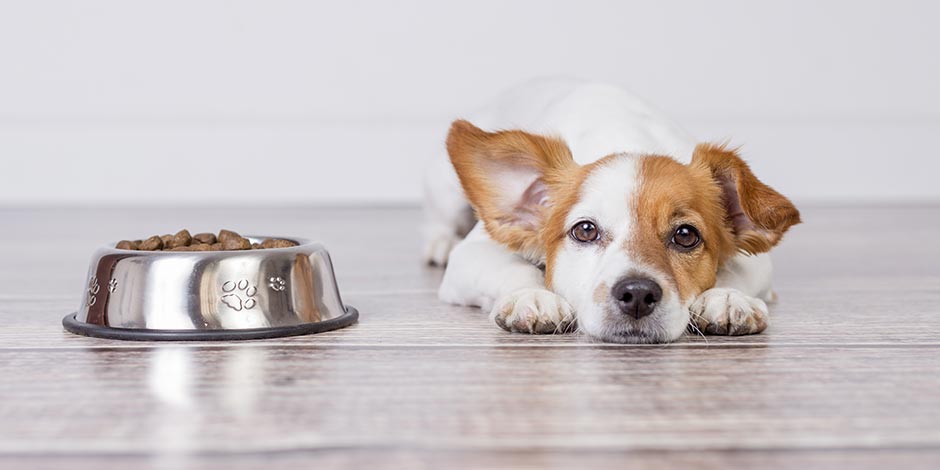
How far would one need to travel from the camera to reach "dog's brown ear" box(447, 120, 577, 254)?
1.98 meters

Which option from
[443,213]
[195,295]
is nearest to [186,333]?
[195,295]

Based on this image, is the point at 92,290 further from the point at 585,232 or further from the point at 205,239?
the point at 585,232

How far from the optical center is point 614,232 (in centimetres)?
173

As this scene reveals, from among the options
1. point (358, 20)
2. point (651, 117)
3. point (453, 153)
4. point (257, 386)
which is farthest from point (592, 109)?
point (358, 20)

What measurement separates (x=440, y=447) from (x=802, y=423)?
0.38 metres

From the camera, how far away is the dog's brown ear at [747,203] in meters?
1.83

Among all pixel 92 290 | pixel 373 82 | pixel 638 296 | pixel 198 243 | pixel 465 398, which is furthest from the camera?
pixel 373 82

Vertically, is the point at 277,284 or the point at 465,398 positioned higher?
the point at 277,284

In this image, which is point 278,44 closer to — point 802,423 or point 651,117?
point 651,117

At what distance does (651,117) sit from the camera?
92.7 inches

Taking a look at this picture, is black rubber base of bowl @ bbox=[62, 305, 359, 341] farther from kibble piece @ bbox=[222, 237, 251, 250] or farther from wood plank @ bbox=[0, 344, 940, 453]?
kibble piece @ bbox=[222, 237, 251, 250]

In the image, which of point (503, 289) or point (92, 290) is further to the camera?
point (503, 289)

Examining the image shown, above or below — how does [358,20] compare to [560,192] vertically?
above

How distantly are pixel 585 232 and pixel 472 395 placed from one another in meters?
0.60
